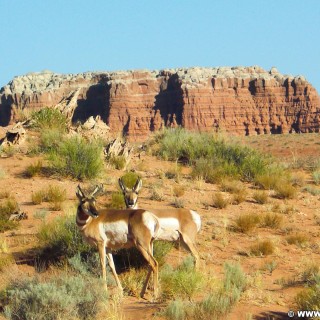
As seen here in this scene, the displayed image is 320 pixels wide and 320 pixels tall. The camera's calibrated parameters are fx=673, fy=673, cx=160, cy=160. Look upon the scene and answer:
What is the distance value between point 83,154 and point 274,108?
122 m

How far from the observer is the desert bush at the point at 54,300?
889 cm

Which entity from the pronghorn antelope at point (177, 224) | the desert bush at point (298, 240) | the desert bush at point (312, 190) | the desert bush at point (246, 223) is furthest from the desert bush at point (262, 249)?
the desert bush at point (312, 190)

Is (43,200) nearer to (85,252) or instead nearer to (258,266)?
(85,252)

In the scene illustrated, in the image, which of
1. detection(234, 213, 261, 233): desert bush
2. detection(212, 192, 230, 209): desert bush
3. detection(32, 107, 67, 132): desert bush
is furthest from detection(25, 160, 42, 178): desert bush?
detection(234, 213, 261, 233): desert bush

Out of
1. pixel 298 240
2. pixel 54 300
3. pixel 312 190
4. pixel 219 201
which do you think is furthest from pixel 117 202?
pixel 54 300

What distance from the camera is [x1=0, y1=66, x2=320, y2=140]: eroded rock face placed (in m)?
138

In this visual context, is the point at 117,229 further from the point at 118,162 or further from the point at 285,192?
the point at 118,162

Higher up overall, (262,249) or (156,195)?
(156,195)

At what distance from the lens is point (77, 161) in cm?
2094

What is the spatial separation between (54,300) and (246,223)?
27.7 feet

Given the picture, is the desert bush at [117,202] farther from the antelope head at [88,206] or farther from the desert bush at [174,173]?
the antelope head at [88,206]

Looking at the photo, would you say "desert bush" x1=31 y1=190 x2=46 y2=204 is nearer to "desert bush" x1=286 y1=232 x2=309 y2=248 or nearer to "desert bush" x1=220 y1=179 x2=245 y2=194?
"desert bush" x1=220 y1=179 x2=245 y2=194

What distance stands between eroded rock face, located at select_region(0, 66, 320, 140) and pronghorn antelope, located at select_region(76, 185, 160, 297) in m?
123

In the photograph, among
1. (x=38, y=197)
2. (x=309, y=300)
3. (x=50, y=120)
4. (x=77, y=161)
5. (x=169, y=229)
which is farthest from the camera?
(x=50, y=120)
